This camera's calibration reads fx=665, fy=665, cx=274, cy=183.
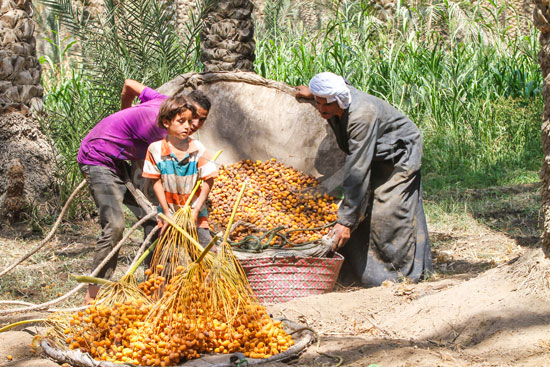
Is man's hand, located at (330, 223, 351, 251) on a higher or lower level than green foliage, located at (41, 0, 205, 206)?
lower

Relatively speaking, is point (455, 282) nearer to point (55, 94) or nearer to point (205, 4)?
point (205, 4)

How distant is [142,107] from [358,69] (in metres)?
4.67

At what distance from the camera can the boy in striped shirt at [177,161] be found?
3787mm

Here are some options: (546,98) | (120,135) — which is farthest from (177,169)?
(546,98)

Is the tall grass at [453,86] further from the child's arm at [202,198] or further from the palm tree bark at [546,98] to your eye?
the child's arm at [202,198]

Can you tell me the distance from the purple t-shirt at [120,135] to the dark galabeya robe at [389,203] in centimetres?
122

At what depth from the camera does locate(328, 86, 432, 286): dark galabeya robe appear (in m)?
4.56

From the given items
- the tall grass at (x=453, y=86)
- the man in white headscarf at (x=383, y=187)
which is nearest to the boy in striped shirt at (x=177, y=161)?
the man in white headscarf at (x=383, y=187)

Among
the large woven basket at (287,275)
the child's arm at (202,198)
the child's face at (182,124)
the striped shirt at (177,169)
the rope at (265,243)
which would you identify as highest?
the child's face at (182,124)

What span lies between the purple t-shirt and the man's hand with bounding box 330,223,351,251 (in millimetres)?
1254

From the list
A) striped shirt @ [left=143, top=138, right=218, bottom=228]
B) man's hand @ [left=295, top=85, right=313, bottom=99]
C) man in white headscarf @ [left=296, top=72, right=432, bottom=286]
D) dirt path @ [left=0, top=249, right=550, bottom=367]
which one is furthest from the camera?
man's hand @ [left=295, top=85, right=313, bottom=99]

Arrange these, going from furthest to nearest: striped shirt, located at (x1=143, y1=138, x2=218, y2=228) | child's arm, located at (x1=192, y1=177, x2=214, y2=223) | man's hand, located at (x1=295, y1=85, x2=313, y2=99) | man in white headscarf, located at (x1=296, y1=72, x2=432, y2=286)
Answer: man's hand, located at (x1=295, y1=85, x2=313, y2=99) → man in white headscarf, located at (x1=296, y1=72, x2=432, y2=286) → striped shirt, located at (x1=143, y1=138, x2=218, y2=228) → child's arm, located at (x1=192, y1=177, x2=214, y2=223)

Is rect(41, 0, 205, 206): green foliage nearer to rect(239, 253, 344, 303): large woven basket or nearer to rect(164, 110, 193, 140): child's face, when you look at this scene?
rect(164, 110, 193, 140): child's face

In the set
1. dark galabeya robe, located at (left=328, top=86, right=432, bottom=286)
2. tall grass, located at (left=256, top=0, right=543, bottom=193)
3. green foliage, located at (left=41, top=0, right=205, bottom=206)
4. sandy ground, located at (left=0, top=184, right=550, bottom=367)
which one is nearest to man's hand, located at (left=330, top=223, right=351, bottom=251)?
dark galabeya robe, located at (left=328, top=86, right=432, bottom=286)
